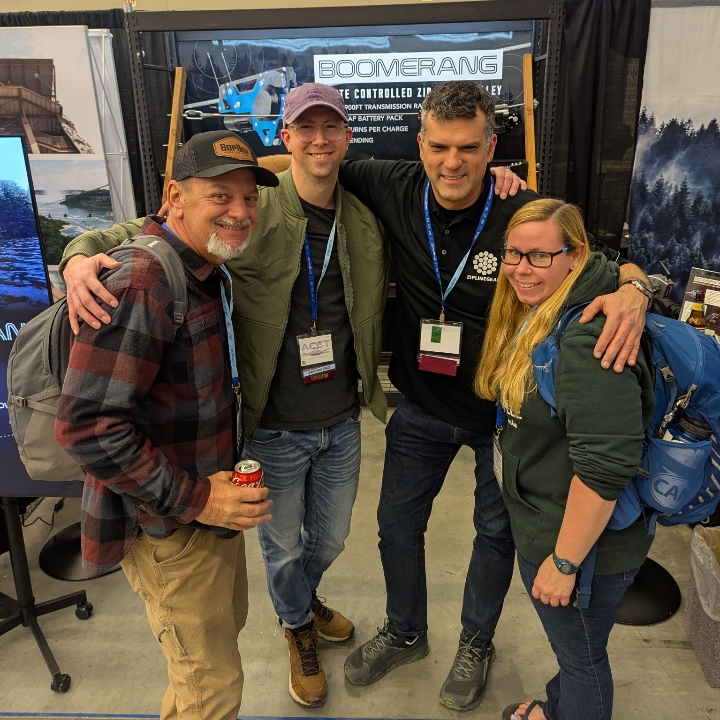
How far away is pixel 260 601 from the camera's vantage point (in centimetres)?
259

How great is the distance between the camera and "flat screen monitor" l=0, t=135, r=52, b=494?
1.87 m

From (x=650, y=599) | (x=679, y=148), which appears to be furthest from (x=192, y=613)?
(x=679, y=148)

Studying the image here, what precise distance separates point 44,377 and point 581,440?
1.30 metres

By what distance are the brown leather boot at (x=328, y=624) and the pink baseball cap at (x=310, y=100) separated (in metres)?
1.83

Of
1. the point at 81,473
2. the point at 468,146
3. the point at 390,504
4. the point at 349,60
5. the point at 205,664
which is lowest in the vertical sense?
the point at 205,664

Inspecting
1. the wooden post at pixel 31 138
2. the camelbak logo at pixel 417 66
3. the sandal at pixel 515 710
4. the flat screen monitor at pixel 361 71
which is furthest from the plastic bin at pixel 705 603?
the wooden post at pixel 31 138

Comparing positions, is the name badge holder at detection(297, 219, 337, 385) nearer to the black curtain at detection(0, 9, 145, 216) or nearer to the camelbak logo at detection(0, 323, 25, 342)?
the camelbak logo at detection(0, 323, 25, 342)

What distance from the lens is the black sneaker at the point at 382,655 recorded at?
2131mm

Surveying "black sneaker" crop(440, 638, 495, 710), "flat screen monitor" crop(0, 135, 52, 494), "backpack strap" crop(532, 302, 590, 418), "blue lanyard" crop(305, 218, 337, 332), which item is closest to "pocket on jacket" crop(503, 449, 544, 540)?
"backpack strap" crop(532, 302, 590, 418)

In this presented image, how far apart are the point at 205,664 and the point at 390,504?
790mm

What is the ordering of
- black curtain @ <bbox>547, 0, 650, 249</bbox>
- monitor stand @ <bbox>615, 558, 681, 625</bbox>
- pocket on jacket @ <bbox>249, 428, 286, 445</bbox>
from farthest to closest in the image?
1. black curtain @ <bbox>547, 0, 650, 249</bbox>
2. monitor stand @ <bbox>615, 558, 681, 625</bbox>
3. pocket on jacket @ <bbox>249, 428, 286, 445</bbox>

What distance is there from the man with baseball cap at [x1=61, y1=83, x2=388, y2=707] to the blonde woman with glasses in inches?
19.8

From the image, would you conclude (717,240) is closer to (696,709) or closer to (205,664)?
(696,709)

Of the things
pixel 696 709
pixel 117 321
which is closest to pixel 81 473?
pixel 117 321
